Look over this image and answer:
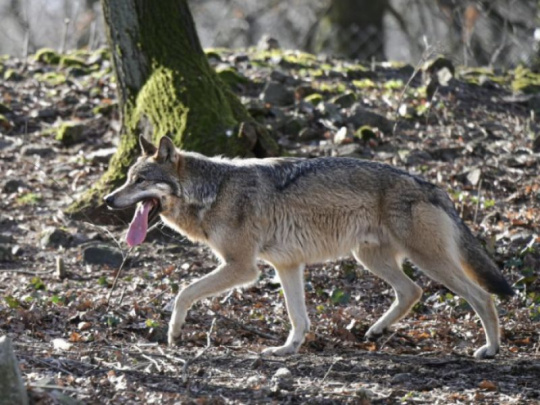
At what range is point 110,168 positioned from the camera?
35.8 ft

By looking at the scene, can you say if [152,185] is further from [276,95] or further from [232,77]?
[232,77]

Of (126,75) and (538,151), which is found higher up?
(126,75)

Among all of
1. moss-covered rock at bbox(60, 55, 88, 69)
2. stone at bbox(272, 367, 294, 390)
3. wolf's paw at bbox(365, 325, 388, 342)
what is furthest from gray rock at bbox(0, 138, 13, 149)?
stone at bbox(272, 367, 294, 390)

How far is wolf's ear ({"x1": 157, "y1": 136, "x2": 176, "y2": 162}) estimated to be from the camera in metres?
7.80

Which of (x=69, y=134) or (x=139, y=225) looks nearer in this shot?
(x=139, y=225)

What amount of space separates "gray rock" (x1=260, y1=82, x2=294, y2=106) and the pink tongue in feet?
19.0

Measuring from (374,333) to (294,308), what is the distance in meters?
0.79

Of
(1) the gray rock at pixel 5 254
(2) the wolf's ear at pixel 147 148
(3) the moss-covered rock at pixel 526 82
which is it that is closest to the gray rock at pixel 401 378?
(2) the wolf's ear at pixel 147 148

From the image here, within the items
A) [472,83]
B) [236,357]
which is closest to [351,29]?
[472,83]

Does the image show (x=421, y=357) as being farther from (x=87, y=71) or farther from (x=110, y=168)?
(x=87, y=71)

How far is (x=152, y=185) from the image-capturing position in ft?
25.4

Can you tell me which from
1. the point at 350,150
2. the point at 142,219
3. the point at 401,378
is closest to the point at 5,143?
the point at 350,150

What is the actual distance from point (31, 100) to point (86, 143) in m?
2.09

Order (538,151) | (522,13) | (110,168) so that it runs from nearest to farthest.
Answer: (110,168)
(538,151)
(522,13)
